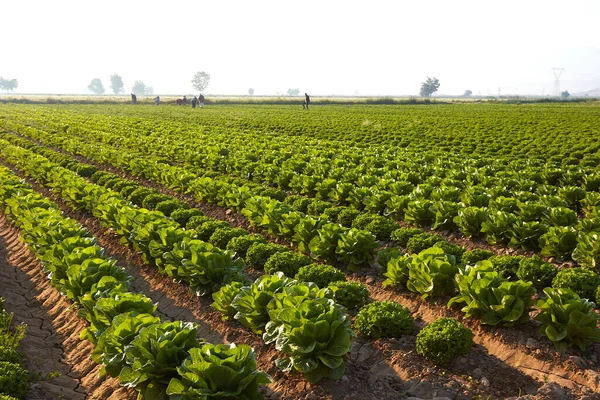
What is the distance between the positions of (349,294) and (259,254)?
254 centimetres

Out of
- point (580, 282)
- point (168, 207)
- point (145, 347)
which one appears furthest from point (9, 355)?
point (580, 282)

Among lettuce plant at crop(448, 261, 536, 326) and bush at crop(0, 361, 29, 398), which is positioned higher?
lettuce plant at crop(448, 261, 536, 326)

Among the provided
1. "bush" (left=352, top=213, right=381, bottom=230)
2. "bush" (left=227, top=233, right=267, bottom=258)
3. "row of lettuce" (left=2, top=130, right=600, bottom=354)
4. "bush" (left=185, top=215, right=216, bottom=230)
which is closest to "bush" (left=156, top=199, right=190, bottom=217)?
"bush" (left=185, top=215, right=216, bottom=230)

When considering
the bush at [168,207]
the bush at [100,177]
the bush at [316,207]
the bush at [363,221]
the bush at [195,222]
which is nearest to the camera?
the bush at [363,221]

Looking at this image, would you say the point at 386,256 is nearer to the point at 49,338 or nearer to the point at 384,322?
the point at 384,322

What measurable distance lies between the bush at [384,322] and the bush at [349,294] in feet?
1.92

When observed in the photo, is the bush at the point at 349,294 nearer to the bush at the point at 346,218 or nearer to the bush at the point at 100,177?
the bush at the point at 346,218

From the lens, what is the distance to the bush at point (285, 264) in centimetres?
936

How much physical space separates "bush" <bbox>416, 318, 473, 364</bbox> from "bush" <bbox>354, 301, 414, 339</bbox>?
51 cm

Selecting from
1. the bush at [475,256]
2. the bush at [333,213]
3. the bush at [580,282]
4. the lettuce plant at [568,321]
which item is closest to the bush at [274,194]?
the bush at [333,213]

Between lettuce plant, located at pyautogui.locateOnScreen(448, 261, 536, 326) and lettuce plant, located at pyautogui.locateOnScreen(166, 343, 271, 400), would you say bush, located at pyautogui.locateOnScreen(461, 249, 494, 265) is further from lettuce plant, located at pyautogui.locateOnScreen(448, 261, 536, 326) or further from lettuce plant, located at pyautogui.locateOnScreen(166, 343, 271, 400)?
lettuce plant, located at pyautogui.locateOnScreen(166, 343, 271, 400)

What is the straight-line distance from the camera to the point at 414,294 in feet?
28.8

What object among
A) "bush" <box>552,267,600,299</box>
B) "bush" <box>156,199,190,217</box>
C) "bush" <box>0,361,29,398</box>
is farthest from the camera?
"bush" <box>156,199,190,217</box>

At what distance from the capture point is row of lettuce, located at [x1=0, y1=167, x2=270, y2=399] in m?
5.32
